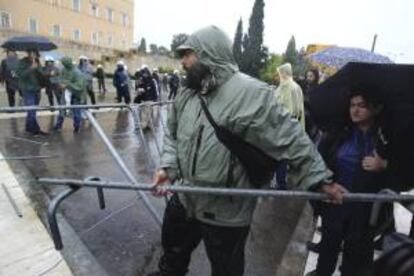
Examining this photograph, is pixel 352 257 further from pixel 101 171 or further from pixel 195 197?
pixel 101 171

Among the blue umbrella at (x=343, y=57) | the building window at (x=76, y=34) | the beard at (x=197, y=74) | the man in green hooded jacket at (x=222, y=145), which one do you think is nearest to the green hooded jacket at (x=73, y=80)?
the blue umbrella at (x=343, y=57)

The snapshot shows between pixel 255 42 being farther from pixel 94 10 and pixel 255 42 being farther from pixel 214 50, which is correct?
pixel 214 50

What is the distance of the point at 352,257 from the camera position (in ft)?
10.6

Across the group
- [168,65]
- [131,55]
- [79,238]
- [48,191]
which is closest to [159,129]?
[48,191]

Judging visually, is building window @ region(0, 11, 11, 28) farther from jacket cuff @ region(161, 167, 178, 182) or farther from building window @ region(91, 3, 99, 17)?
jacket cuff @ region(161, 167, 178, 182)

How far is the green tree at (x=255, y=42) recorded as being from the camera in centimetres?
6022

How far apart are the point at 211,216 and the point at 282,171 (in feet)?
10.5

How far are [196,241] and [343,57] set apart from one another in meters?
5.82

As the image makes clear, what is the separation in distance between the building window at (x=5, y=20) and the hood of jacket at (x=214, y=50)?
38.2m

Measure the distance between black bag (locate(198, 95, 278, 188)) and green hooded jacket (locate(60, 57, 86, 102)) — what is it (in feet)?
27.3

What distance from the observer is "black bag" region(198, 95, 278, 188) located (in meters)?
2.42

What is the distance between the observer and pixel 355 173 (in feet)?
10.1

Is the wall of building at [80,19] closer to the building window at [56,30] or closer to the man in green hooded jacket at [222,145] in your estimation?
the building window at [56,30]

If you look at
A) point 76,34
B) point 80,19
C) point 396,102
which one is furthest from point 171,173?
point 80,19
